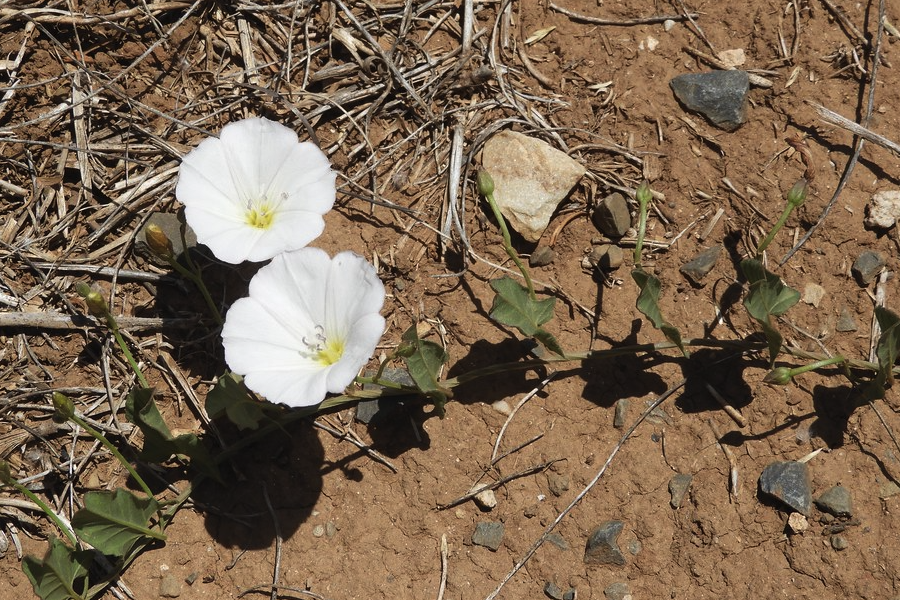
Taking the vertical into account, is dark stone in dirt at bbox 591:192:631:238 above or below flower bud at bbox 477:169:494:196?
below

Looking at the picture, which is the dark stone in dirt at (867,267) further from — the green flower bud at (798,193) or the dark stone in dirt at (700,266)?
the dark stone in dirt at (700,266)

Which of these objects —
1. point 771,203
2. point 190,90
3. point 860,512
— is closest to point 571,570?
point 860,512

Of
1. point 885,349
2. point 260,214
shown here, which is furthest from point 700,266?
point 260,214

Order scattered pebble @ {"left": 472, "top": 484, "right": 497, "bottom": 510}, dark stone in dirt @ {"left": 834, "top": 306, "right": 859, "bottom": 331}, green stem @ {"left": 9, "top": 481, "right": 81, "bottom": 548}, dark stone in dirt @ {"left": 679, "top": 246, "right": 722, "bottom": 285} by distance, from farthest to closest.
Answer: dark stone in dirt @ {"left": 679, "top": 246, "right": 722, "bottom": 285}, dark stone in dirt @ {"left": 834, "top": 306, "right": 859, "bottom": 331}, scattered pebble @ {"left": 472, "top": 484, "right": 497, "bottom": 510}, green stem @ {"left": 9, "top": 481, "right": 81, "bottom": 548}

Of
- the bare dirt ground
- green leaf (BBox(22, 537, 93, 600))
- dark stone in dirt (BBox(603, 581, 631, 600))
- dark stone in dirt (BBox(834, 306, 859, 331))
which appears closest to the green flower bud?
the bare dirt ground

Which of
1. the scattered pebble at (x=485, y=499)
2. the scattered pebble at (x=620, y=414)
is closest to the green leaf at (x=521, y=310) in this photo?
the scattered pebble at (x=620, y=414)

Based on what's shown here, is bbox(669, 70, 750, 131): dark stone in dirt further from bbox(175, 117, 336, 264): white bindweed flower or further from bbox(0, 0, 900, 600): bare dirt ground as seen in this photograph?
bbox(175, 117, 336, 264): white bindweed flower
